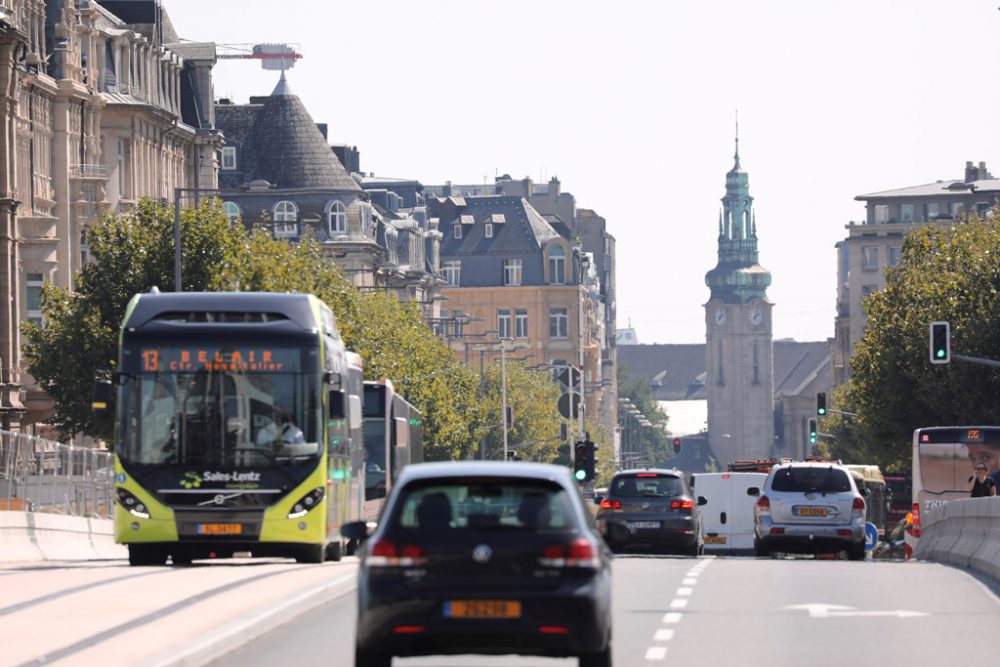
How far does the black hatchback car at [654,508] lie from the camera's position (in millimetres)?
37625

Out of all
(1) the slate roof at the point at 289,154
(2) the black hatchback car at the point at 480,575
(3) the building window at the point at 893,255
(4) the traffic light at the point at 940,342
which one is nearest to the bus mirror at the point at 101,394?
(2) the black hatchback car at the point at 480,575

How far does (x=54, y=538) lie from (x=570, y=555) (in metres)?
24.1

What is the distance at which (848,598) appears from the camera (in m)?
23.4

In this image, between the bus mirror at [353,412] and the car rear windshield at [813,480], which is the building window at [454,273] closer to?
the car rear windshield at [813,480]

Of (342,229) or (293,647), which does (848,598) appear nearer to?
(293,647)

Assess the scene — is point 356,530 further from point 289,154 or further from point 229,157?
point 229,157

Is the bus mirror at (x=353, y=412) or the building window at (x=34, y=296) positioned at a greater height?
the building window at (x=34, y=296)

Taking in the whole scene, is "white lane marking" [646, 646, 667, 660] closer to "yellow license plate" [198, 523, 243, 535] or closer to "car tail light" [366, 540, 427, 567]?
"car tail light" [366, 540, 427, 567]

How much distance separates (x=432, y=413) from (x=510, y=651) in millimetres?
80886

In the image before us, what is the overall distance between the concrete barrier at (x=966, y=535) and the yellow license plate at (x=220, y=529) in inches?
377

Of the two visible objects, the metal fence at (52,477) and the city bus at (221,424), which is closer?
the city bus at (221,424)

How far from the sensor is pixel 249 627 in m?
18.2

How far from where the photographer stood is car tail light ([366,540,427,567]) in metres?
13.4

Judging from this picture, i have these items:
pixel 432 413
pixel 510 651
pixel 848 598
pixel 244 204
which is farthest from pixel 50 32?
pixel 510 651
